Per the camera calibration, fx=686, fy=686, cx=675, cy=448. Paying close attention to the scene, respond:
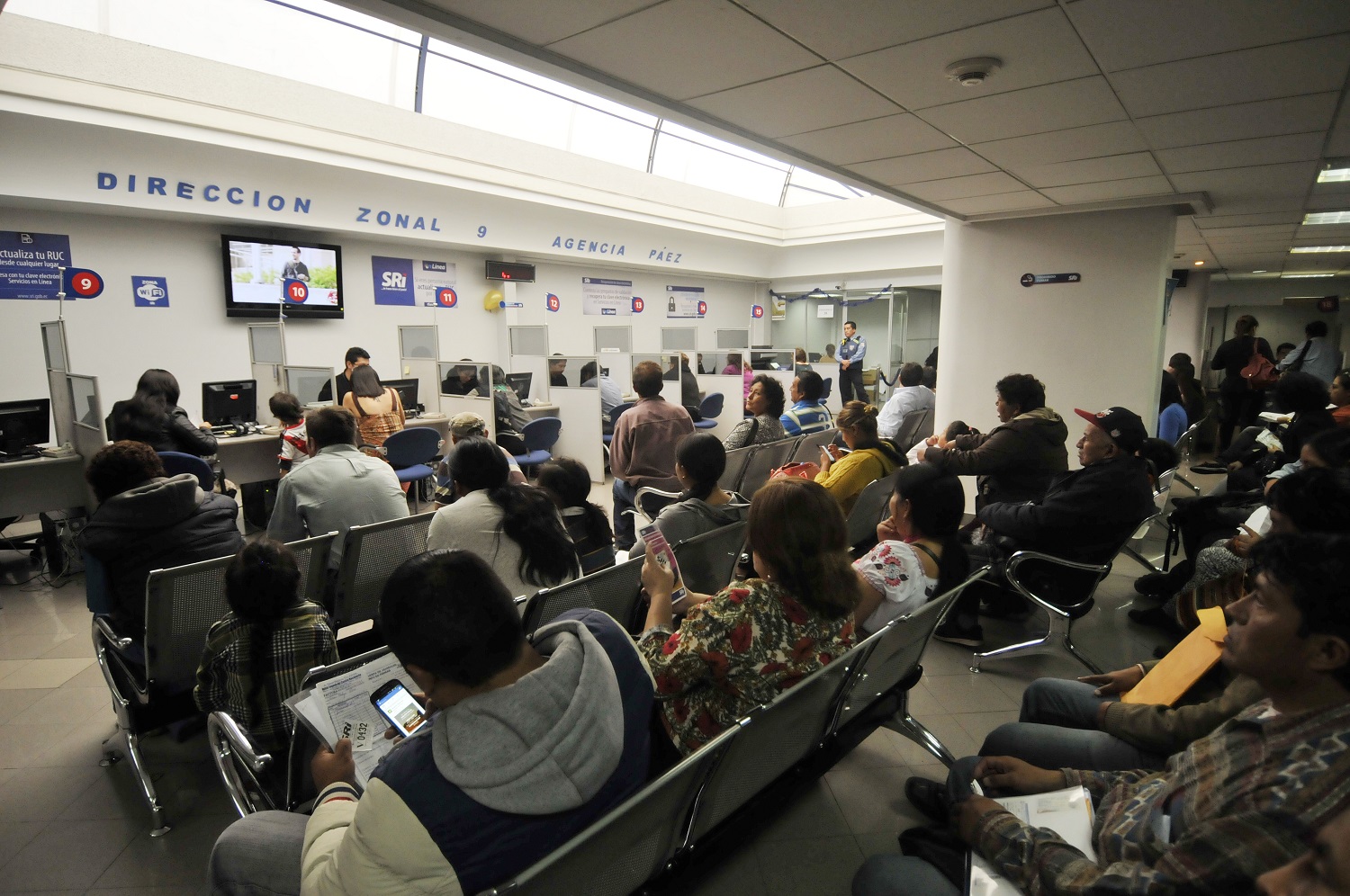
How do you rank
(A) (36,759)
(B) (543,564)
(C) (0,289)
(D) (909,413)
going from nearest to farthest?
(B) (543,564) < (A) (36,759) < (C) (0,289) < (D) (909,413)

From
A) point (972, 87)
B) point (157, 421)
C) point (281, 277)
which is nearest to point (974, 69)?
point (972, 87)

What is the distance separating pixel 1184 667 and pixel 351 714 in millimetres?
2099

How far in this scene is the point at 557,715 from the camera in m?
1.01

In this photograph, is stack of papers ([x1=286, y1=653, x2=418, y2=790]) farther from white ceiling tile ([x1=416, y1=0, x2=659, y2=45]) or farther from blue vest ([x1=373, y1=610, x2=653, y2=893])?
white ceiling tile ([x1=416, y1=0, x2=659, y2=45])

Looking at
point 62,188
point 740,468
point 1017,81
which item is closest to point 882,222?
point 740,468

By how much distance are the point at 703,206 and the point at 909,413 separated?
21.2ft

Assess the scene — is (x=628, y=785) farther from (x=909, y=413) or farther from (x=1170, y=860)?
(x=909, y=413)

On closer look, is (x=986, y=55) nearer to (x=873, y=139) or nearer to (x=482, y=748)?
(x=873, y=139)

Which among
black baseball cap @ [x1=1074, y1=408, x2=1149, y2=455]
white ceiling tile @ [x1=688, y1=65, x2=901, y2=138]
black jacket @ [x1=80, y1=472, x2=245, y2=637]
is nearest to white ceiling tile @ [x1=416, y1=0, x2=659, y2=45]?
white ceiling tile @ [x1=688, y1=65, x2=901, y2=138]

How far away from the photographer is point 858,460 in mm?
3406

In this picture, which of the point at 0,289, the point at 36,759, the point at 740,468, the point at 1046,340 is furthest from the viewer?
the point at 0,289

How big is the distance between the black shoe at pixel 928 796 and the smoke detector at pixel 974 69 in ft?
7.67

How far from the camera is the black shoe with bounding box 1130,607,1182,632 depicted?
343 centimetres

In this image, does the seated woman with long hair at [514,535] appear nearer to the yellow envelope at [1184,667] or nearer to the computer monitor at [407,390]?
the yellow envelope at [1184,667]
